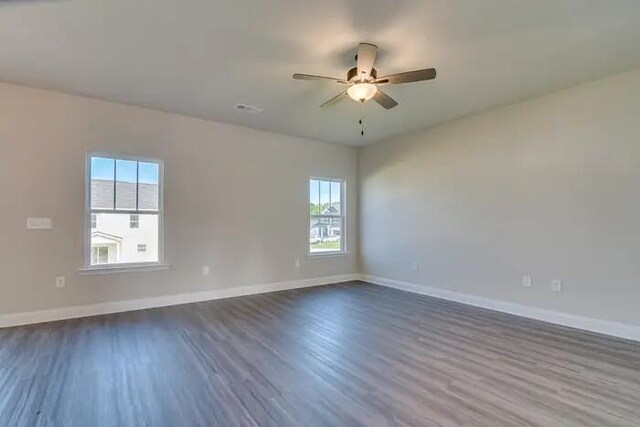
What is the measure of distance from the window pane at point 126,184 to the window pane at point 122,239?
16cm

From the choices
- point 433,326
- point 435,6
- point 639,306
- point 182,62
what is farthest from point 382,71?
point 639,306

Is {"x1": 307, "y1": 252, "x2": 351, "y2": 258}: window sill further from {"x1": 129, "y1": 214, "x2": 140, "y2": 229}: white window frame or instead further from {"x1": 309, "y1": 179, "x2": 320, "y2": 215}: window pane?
{"x1": 129, "y1": 214, "x2": 140, "y2": 229}: white window frame

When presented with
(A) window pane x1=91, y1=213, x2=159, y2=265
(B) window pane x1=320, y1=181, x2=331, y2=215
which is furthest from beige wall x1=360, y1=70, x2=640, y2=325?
(A) window pane x1=91, y1=213, x2=159, y2=265

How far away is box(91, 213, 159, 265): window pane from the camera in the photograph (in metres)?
4.43

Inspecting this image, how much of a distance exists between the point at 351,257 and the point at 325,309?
2.35 meters

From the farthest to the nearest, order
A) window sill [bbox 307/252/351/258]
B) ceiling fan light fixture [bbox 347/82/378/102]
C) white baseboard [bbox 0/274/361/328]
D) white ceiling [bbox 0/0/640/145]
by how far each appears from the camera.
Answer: window sill [bbox 307/252/351/258] → white baseboard [bbox 0/274/361/328] → ceiling fan light fixture [bbox 347/82/378/102] → white ceiling [bbox 0/0/640/145]

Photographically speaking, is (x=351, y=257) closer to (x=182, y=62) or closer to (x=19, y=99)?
(x=182, y=62)

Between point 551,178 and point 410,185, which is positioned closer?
point 551,178

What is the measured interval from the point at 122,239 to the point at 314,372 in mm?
3320

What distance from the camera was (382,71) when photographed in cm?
354

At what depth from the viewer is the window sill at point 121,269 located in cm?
427

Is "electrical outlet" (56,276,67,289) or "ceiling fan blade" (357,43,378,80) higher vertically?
"ceiling fan blade" (357,43,378,80)

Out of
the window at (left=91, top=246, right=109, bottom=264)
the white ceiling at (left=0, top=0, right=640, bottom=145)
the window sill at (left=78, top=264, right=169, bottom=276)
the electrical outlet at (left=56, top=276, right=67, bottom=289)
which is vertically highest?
the white ceiling at (left=0, top=0, right=640, bottom=145)

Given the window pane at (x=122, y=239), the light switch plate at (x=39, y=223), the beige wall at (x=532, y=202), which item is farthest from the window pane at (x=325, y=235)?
the light switch plate at (x=39, y=223)
